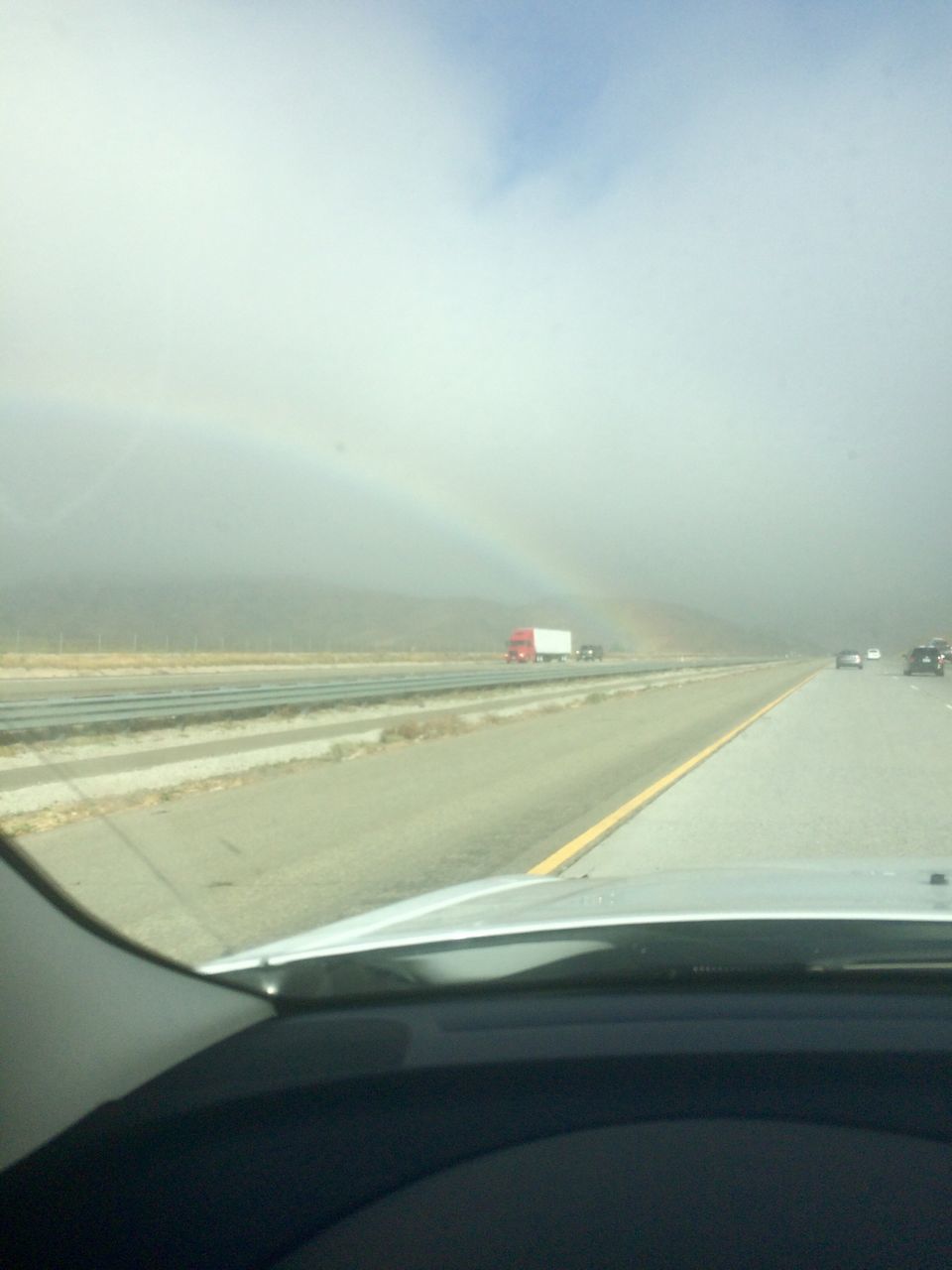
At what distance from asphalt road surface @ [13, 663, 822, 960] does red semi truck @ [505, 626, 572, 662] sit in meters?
69.8

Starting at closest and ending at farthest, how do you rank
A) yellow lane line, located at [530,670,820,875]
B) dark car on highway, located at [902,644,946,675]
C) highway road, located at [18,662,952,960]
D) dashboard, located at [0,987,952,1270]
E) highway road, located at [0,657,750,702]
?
dashboard, located at [0,987,952,1270] → highway road, located at [18,662,952,960] → yellow lane line, located at [530,670,820,875] → highway road, located at [0,657,750,702] → dark car on highway, located at [902,644,946,675]

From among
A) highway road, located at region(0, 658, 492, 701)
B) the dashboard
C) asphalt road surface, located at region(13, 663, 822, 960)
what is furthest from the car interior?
highway road, located at region(0, 658, 492, 701)

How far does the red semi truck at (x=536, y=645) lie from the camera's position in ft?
297

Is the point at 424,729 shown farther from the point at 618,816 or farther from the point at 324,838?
the point at 324,838

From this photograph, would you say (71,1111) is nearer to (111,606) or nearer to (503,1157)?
(503,1157)

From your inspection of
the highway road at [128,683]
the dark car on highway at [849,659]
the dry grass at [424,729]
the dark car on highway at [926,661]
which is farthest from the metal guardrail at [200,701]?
the dark car on highway at [849,659]

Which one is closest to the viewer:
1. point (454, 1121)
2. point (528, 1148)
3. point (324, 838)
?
point (528, 1148)

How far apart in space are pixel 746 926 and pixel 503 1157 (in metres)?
1.42

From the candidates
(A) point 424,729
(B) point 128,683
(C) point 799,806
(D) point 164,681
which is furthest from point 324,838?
(D) point 164,681

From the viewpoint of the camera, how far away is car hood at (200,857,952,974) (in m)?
4.03

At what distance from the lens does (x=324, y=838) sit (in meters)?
10.9

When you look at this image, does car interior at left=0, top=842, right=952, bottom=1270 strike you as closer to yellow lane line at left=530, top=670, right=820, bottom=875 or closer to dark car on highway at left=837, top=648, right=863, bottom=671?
yellow lane line at left=530, top=670, right=820, bottom=875

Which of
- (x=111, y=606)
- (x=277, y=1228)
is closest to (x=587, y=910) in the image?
(x=277, y=1228)

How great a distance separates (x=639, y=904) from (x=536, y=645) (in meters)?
87.5
